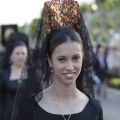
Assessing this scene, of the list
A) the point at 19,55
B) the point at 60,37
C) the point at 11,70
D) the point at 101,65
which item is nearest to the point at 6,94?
the point at 11,70

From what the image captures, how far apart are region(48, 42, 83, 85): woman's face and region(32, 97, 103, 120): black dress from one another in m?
0.24

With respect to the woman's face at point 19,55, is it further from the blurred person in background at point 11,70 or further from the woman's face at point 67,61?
the woman's face at point 67,61

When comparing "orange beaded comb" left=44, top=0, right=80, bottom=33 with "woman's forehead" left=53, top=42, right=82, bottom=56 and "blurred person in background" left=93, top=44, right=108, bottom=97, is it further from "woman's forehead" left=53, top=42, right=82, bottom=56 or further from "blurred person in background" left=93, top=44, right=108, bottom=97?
"blurred person in background" left=93, top=44, right=108, bottom=97

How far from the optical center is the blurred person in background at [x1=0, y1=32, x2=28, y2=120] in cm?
617

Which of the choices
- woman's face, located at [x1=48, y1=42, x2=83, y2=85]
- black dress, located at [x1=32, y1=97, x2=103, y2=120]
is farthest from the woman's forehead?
black dress, located at [x1=32, y1=97, x2=103, y2=120]

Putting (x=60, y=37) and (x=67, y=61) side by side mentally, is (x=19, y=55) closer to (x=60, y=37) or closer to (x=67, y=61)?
(x=60, y=37)

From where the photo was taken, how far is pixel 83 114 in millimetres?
3289

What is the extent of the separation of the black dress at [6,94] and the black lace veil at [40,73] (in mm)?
2454

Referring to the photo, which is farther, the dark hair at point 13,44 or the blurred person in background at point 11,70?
the dark hair at point 13,44

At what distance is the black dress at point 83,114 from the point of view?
324 cm

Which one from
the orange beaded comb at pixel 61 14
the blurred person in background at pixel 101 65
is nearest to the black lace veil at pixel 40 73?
the orange beaded comb at pixel 61 14

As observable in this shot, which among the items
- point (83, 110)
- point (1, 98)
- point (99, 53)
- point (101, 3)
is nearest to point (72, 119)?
point (83, 110)

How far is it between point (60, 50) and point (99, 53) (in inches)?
453

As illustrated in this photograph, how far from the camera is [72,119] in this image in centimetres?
326
